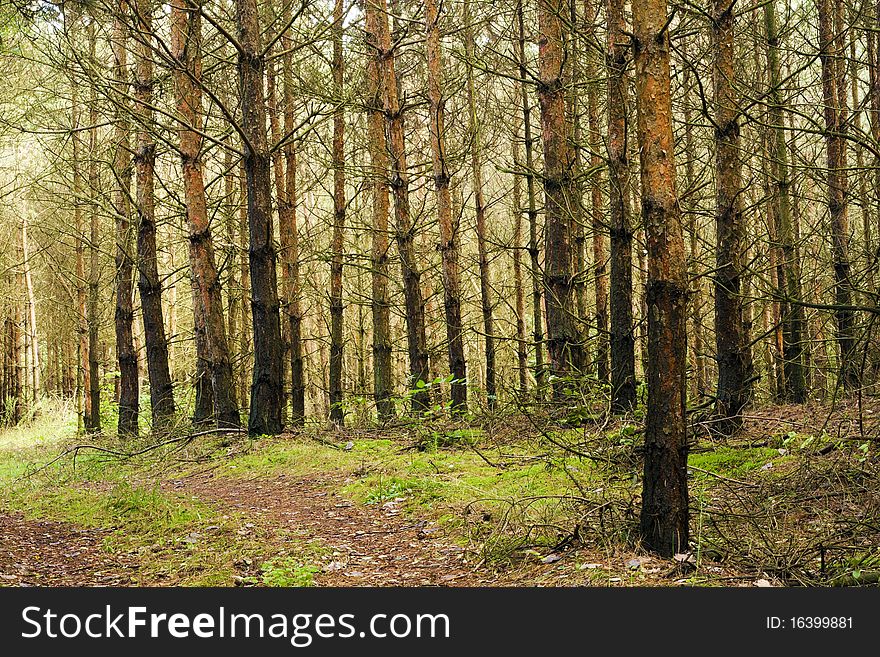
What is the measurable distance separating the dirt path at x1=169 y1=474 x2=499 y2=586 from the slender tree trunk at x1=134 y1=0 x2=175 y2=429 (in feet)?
16.7

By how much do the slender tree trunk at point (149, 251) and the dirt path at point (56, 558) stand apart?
685 cm

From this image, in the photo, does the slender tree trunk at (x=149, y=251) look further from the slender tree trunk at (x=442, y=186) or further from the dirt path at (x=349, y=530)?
the dirt path at (x=349, y=530)

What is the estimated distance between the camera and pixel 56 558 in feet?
19.4

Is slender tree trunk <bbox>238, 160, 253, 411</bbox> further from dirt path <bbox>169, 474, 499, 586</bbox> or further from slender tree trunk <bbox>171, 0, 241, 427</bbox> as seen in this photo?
dirt path <bbox>169, 474, 499, 586</bbox>

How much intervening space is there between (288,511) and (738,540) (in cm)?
426

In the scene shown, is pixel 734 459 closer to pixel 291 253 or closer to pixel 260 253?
pixel 260 253

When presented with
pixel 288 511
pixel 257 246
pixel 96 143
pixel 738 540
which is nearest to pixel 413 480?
pixel 288 511

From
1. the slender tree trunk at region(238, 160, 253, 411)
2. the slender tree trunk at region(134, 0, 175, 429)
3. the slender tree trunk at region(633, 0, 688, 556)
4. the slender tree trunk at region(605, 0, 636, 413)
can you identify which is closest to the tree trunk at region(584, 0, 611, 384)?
the slender tree trunk at region(605, 0, 636, 413)

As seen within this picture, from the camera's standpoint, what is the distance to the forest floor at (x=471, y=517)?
181 inches

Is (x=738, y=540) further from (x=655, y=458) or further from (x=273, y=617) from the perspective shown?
(x=273, y=617)

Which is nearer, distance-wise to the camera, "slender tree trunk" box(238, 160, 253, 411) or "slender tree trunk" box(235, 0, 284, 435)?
"slender tree trunk" box(235, 0, 284, 435)

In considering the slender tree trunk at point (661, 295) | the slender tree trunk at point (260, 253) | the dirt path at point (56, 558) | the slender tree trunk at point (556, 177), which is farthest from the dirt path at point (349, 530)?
the slender tree trunk at point (556, 177)

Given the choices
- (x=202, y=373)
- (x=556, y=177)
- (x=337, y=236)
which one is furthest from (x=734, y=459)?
(x=337, y=236)

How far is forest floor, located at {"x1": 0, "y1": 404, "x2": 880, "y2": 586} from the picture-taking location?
15.1ft
